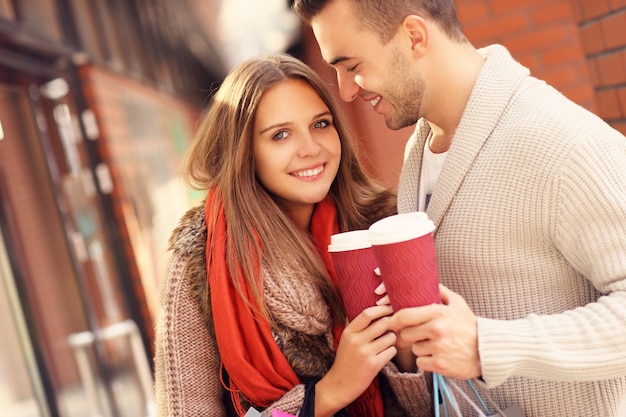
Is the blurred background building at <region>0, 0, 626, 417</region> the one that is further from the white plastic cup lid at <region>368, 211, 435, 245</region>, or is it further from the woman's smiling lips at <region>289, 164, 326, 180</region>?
the white plastic cup lid at <region>368, 211, 435, 245</region>

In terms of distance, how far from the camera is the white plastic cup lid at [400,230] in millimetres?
1444

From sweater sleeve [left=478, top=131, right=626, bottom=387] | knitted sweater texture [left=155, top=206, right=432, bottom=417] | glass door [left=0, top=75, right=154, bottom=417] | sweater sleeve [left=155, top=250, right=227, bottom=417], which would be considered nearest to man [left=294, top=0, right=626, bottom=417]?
sweater sleeve [left=478, top=131, right=626, bottom=387]

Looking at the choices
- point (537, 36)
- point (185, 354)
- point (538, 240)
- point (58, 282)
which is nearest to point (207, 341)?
point (185, 354)

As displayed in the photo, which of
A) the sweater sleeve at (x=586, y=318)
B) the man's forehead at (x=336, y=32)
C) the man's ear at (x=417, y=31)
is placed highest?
the man's forehead at (x=336, y=32)

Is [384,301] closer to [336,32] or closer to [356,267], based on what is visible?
[356,267]

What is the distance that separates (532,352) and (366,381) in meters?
0.49

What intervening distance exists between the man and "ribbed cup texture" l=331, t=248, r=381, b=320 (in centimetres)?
11

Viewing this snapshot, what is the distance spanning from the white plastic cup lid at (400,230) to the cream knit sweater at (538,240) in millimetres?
241

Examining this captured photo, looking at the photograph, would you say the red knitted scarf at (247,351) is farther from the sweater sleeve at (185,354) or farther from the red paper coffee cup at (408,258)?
the red paper coffee cup at (408,258)

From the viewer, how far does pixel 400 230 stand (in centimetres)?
145

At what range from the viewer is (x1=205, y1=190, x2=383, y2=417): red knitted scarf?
2039mm

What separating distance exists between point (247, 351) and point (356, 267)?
55 centimetres

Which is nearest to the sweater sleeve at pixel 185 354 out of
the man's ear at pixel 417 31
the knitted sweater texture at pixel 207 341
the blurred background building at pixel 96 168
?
the knitted sweater texture at pixel 207 341

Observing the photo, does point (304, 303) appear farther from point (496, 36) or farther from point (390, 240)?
point (496, 36)
